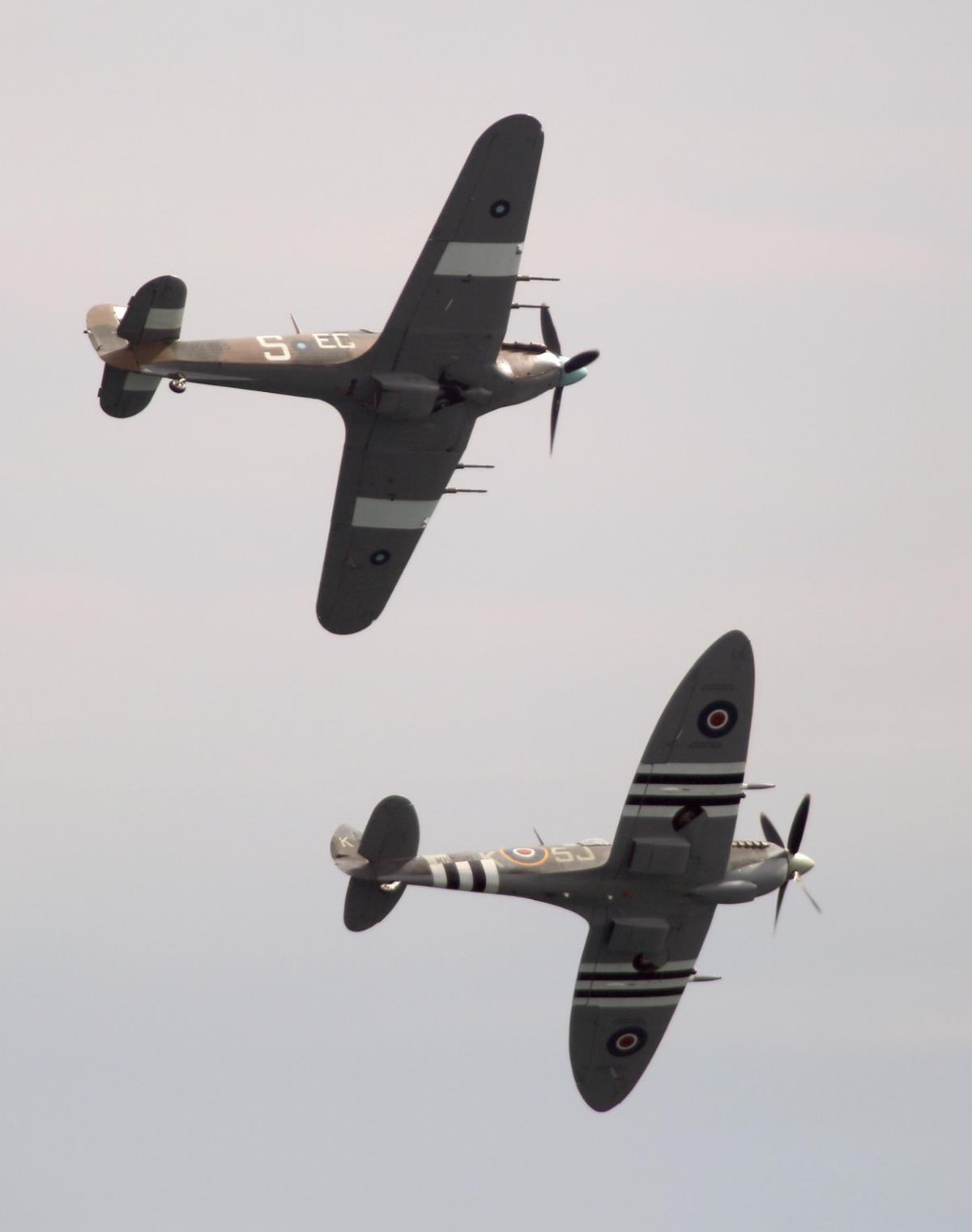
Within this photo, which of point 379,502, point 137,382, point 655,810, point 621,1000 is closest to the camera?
point 137,382

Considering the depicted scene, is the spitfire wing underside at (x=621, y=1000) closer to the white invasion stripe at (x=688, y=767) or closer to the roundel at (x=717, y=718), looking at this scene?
the white invasion stripe at (x=688, y=767)

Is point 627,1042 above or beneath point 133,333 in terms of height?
beneath

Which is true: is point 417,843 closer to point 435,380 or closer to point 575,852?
point 575,852

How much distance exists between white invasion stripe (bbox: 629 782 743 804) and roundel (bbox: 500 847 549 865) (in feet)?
6.27

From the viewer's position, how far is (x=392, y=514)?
48.7 meters

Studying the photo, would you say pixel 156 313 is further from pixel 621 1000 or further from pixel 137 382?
pixel 621 1000

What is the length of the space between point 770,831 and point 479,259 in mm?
12495

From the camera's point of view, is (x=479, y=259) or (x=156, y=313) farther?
(x=479, y=259)

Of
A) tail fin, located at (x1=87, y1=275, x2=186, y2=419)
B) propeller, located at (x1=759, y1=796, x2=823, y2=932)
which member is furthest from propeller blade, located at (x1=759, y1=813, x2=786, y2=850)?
tail fin, located at (x1=87, y1=275, x2=186, y2=419)

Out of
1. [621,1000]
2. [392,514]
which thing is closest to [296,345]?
[392,514]

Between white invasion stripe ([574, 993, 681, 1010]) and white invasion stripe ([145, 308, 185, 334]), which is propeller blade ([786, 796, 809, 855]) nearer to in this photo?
white invasion stripe ([574, 993, 681, 1010])

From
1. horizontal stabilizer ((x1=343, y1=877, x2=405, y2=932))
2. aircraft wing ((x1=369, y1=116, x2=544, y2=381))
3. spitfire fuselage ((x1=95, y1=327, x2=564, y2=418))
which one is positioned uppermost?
aircraft wing ((x1=369, y1=116, x2=544, y2=381))

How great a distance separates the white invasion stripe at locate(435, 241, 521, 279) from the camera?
43.4m

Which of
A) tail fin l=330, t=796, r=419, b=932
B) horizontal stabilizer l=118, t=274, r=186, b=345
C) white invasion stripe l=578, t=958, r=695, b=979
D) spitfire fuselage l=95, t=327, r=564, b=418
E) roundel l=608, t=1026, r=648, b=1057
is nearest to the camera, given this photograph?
horizontal stabilizer l=118, t=274, r=186, b=345
